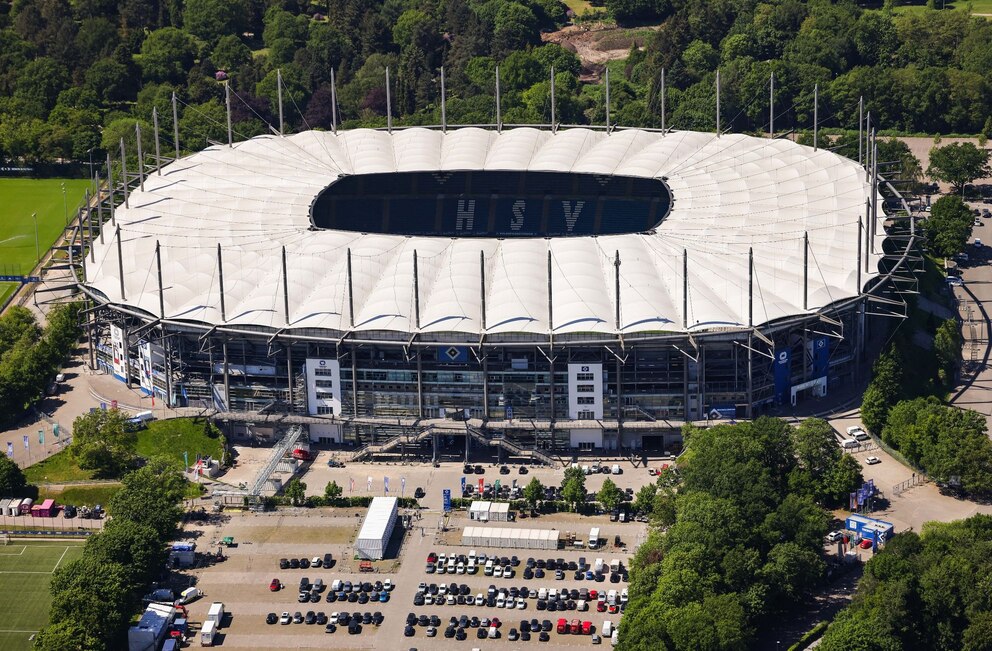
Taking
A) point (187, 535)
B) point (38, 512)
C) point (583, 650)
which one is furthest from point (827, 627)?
point (38, 512)

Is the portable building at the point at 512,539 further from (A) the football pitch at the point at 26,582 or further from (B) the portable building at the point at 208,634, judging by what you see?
(A) the football pitch at the point at 26,582

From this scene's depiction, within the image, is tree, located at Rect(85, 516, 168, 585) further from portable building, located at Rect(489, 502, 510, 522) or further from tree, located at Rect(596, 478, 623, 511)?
tree, located at Rect(596, 478, 623, 511)

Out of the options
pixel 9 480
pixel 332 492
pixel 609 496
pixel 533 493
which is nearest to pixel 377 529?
pixel 332 492

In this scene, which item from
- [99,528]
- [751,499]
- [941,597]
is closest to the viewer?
[941,597]

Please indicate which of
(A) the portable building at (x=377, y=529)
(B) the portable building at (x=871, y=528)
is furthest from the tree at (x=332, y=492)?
(B) the portable building at (x=871, y=528)

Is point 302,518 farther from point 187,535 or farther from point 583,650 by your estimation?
point 583,650
